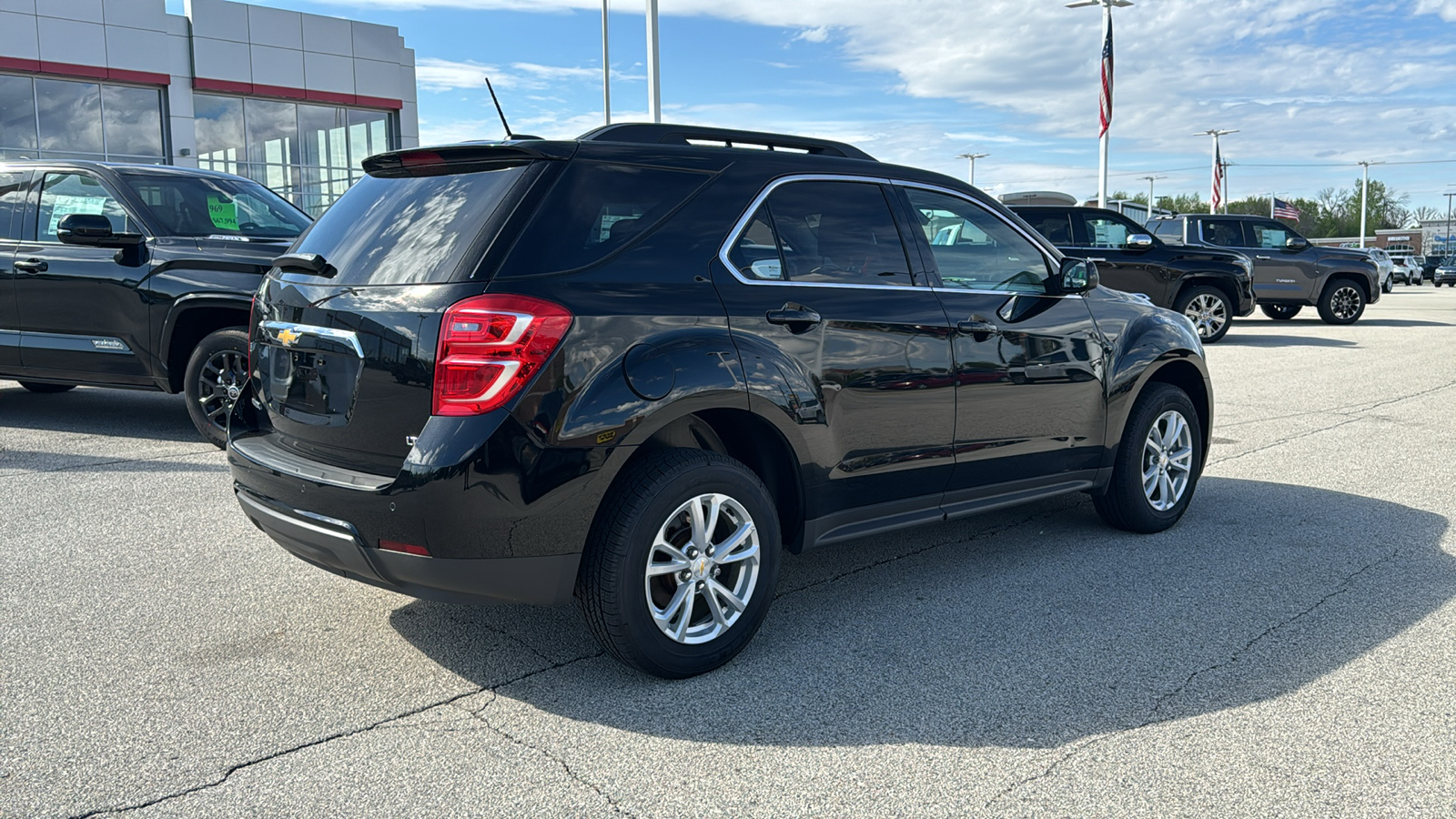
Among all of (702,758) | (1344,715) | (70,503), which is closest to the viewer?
(702,758)

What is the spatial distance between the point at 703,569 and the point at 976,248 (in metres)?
2.01

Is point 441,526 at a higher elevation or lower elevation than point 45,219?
lower

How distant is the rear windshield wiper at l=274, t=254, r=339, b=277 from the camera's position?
387 centimetres

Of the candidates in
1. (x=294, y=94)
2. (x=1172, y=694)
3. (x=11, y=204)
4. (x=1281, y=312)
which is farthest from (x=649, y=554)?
(x=294, y=94)

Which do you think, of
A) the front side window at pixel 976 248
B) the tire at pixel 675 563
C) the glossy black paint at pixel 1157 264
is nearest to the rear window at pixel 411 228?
the tire at pixel 675 563

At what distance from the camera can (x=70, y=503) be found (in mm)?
6039

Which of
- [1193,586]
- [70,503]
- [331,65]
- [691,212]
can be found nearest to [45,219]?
[70,503]

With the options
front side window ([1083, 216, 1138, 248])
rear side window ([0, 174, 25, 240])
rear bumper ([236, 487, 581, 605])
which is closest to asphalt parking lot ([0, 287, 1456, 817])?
rear bumper ([236, 487, 581, 605])

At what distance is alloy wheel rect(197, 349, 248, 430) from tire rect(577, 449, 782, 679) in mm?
4637

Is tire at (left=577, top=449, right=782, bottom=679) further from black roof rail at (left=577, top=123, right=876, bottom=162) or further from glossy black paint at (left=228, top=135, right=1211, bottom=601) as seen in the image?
black roof rail at (left=577, top=123, right=876, bottom=162)

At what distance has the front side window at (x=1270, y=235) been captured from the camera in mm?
19734

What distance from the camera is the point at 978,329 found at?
15.4 ft

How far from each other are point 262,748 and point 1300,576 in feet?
13.5

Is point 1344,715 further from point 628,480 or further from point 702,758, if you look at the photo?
point 628,480
